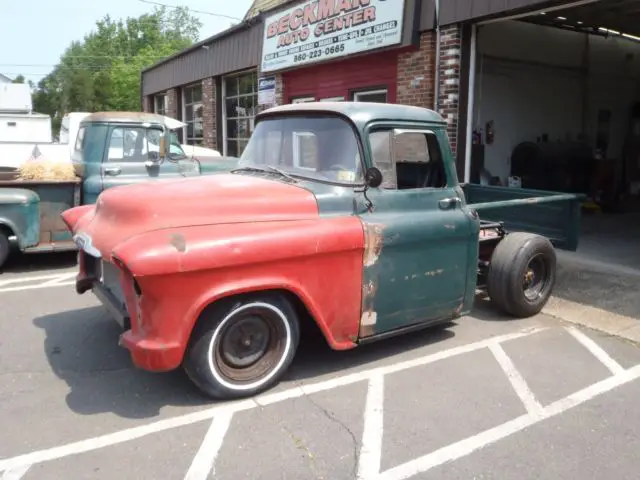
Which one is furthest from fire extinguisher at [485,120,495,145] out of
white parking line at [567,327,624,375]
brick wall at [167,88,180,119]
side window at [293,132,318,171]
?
brick wall at [167,88,180,119]

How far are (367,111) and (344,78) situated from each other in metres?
7.50

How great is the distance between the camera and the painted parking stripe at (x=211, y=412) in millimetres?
3096

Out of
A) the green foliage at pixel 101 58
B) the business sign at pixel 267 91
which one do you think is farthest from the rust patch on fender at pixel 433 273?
the green foliage at pixel 101 58

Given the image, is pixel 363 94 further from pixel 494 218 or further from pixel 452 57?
pixel 494 218

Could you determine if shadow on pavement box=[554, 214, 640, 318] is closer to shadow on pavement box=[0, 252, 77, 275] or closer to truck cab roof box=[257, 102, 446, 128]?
truck cab roof box=[257, 102, 446, 128]

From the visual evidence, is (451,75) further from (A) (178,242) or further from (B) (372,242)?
(A) (178,242)

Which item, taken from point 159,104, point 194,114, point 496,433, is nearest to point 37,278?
point 496,433

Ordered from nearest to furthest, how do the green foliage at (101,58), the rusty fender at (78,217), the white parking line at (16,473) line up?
the white parking line at (16,473)
the rusty fender at (78,217)
the green foliage at (101,58)

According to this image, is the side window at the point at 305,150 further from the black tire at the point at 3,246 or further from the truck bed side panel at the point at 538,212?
the black tire at the point at 3,246

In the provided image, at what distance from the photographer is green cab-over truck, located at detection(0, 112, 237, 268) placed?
6879mm

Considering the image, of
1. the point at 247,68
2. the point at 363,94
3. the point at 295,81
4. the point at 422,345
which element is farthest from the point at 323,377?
the point at 247,68

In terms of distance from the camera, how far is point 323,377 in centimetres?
413

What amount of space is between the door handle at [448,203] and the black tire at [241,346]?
4.97 ft

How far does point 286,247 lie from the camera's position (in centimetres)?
365
